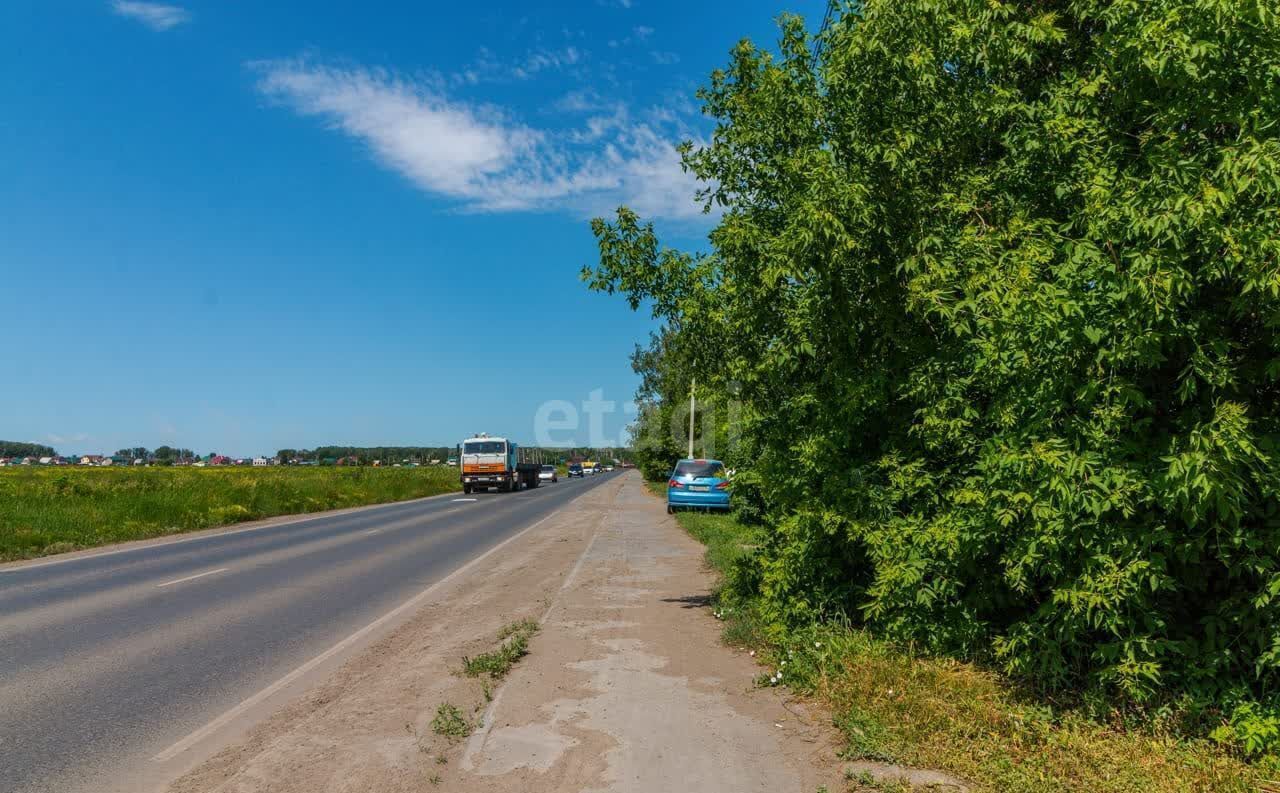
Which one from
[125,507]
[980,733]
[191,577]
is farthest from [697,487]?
[980,733]

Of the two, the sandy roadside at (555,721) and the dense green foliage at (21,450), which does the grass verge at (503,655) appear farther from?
the dense green foliage at (21,450)

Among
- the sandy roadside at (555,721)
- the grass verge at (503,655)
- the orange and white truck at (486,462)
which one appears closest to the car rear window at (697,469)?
the sandy roadside at (555,721)

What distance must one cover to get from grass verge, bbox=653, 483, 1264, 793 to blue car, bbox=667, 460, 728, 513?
19269 millimetres

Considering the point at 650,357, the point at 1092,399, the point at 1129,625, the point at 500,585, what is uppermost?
the point at 650,357

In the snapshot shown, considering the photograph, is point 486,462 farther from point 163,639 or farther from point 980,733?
point 980,733

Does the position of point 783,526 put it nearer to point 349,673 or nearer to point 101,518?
point 349,673

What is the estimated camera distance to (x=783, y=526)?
301 inches

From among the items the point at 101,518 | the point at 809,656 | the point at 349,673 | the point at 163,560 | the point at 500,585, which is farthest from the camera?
the point at 101,518

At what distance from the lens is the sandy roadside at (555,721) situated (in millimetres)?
4832

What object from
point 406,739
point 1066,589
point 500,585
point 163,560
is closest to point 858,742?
point 1066,589

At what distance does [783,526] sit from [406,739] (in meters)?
3.76

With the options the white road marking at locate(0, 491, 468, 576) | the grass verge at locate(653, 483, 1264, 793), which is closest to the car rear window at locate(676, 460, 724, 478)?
the white road marking at locate(0, 491, 468, 576)

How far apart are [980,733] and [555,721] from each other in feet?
9.19

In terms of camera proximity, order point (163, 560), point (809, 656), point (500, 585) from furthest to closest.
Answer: point (163, 560), point (500, 585), point (809, 656)
